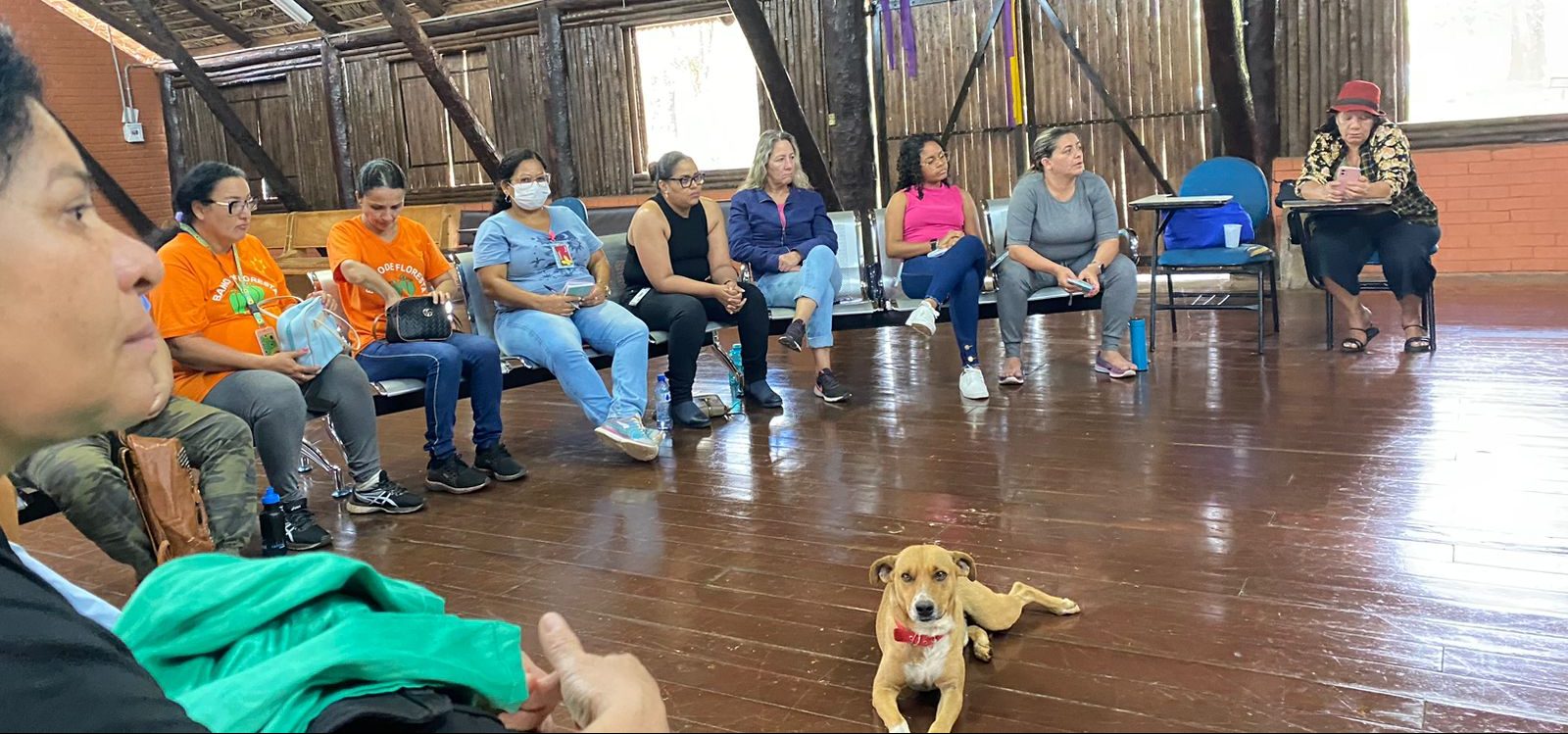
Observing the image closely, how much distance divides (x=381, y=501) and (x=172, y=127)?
12.1 meters

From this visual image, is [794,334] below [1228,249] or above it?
below

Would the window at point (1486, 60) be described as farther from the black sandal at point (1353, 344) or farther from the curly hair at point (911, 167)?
the curly hair at point (911, 167)

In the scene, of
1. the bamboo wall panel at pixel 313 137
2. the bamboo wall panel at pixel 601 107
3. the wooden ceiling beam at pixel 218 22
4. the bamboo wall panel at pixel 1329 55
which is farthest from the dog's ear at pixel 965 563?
the wooden ceiling beam at pixel 218 22

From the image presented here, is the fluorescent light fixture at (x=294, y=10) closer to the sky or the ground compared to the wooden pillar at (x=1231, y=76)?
closer to the sky

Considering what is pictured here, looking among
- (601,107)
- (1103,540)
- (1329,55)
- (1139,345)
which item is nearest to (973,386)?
(1139,345)

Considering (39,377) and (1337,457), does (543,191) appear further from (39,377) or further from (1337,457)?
(39,377)

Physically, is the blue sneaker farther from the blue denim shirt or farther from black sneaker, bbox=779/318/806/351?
the blue denim shirt

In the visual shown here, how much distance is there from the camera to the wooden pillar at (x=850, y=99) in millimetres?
7504

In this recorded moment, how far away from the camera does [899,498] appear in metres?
3.38

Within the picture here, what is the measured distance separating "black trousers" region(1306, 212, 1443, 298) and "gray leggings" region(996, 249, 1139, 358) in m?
1.08

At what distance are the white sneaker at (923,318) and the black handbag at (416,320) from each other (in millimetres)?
1902

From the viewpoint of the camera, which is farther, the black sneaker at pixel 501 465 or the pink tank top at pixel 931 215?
the pink tank top at pixel 931 215

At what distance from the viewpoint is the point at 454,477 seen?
3.84 meters

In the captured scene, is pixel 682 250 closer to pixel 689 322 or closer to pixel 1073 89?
pixel 689 322
